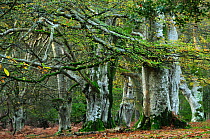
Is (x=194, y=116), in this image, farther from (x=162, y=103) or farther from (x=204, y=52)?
(x=204, y=52)

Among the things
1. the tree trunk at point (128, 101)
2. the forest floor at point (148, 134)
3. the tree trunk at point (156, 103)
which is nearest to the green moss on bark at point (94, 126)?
the forest floor at point (148, 134)

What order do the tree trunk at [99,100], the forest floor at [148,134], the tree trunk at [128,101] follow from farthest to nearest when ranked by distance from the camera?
1. the tree trunk at [128,101]
2. the tree trunk at [99,100]
3. the forest floor at [148,134]

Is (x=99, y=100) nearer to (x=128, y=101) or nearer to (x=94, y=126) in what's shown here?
(x=94, y=126)

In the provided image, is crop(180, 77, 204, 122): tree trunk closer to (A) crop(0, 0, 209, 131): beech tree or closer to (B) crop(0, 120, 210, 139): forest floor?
(A) crop(0, 0, 209, 131): beech tree

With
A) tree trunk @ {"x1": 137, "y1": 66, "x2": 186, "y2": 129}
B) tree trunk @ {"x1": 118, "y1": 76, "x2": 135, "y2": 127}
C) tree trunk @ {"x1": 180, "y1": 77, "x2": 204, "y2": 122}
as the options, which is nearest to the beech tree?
tree trunk @ {"x1": 137, "y1": 66, "x2": 186, "y2": 129}

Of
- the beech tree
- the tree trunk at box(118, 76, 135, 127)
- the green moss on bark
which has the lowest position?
the green moss on bark

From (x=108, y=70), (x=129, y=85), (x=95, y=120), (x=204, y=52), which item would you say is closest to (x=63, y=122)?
(x=95, y=120)

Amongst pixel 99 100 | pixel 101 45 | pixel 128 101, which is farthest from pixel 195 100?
pixel 101 45

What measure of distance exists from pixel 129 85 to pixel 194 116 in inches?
234

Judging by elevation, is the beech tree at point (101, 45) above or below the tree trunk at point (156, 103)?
above

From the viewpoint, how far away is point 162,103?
876 centimetres

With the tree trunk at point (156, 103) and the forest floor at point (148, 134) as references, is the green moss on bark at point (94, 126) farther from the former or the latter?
the tree trunk at point (156, 103)

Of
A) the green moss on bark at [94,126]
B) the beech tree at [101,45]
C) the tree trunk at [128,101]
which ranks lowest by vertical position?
the green moss on bark at [94,126]

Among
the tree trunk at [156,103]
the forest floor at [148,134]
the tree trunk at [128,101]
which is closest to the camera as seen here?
the forest floor at [148,134]
